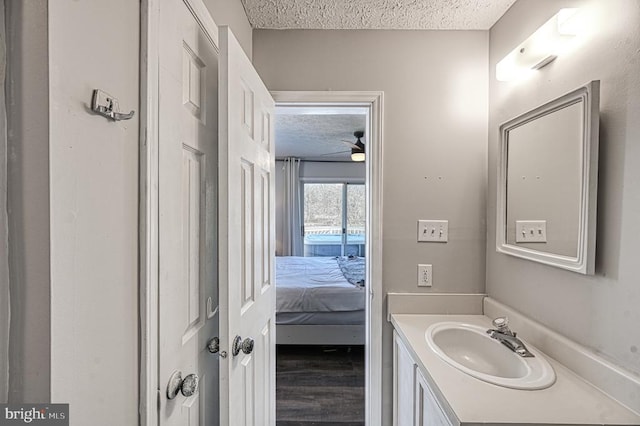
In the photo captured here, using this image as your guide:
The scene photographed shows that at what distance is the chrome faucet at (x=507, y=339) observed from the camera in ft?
3.88

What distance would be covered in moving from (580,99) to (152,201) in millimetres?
1364

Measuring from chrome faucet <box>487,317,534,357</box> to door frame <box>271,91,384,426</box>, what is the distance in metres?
0.57

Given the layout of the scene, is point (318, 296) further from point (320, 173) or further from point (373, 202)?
point (320, 173)

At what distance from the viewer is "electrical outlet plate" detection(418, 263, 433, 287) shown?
5.54ft

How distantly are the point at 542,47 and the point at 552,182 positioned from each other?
53 centimetres

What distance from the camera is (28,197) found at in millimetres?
472

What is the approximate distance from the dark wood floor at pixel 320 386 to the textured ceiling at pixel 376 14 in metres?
2.39

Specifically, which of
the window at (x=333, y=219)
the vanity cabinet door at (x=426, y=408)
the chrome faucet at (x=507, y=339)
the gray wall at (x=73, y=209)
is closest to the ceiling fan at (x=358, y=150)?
the window at (x=333, y=219)

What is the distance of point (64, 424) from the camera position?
51cm

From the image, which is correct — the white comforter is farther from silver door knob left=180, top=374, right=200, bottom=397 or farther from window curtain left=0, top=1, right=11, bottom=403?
window curtain left=0, top=1, right=11, bottom=403

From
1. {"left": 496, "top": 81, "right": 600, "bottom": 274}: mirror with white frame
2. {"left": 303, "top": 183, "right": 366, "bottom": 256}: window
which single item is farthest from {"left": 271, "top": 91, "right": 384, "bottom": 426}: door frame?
{"left": 303, "top": 183, "right": 366, "bottom": 256}: window

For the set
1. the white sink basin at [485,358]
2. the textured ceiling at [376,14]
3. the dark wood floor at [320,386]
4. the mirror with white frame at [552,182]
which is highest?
the textured ceiling at [376,14]

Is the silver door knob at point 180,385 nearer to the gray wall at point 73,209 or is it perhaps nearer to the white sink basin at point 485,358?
the gray wall at point 73,209

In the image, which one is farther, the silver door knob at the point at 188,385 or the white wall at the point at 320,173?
the white wall at the point at 320,173
